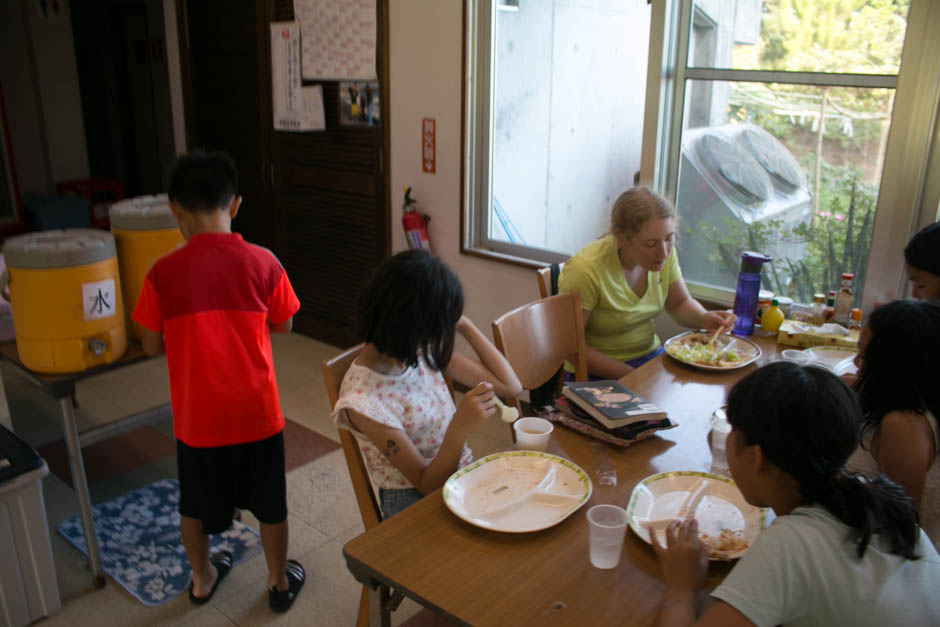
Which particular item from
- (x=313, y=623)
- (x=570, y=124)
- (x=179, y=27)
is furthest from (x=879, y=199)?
(x=179, y=27)

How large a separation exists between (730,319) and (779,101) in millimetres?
809

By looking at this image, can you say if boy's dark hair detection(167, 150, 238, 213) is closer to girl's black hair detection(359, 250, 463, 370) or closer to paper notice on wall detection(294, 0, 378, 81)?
girl's black hair detection(359, 250, 463, 370)

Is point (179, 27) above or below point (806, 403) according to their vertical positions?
above

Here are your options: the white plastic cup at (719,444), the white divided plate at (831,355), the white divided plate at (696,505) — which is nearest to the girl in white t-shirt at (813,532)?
the white divided plate at (696,505)

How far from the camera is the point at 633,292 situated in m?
2.37

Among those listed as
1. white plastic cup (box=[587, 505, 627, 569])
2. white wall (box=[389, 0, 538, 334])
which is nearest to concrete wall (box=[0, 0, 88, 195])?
white wall (box=[389, 0, 538, 334])

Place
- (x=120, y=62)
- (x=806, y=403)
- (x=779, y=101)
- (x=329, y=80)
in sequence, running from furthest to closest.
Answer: (x=120, y=62) < (x=329, y=80) < (x=779, y=101) < (x=806, y=403)

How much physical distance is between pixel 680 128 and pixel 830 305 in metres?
0.84

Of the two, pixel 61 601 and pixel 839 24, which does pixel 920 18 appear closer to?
pixel 839 24

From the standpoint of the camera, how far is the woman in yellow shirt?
2.24m

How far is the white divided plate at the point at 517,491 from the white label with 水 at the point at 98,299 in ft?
3.79

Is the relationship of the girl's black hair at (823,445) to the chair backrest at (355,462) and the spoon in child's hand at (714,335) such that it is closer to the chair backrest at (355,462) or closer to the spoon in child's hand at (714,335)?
the chair backrest at (355,462)

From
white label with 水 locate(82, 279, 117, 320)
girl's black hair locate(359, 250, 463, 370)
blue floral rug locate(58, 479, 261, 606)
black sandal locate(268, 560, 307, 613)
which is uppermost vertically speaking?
girl's black hair locate(359, 250, 463, 370)

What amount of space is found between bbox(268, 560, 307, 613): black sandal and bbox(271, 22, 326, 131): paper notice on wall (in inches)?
88.8
